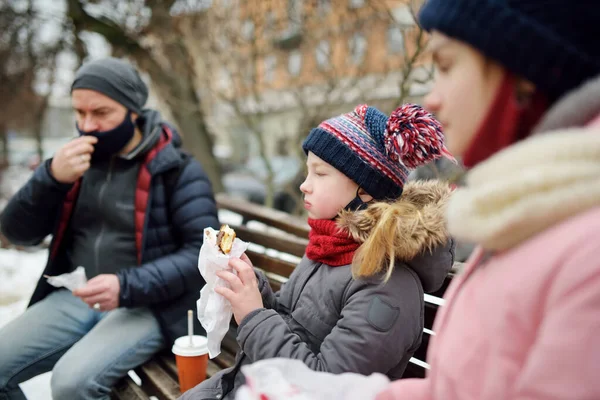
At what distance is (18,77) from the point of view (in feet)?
31.5

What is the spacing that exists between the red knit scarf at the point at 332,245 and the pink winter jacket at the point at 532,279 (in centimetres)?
63

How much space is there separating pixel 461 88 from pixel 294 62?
20.3 ft

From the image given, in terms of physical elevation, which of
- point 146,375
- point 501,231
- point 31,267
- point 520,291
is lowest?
point 31,267

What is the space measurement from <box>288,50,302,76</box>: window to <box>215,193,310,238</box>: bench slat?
2.86 metres

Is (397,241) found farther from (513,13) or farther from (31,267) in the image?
(31,267)

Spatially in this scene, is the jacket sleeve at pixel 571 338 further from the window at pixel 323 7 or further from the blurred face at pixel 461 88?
the window at pixel 323 7

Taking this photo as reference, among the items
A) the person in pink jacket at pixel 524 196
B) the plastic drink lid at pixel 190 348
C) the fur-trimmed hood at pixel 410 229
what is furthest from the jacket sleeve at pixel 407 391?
the plastic drink lid at pixel 190 348

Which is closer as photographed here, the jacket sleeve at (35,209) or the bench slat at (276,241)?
the jacket sleeve at (35,209)

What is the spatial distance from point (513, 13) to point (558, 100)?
189 mm

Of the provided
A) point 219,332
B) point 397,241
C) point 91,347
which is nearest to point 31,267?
point 91,347

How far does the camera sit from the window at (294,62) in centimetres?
597

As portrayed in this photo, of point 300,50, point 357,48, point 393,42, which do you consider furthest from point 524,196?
point 393,42

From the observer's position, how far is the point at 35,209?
95.9 inches

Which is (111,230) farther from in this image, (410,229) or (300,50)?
(300,50)
